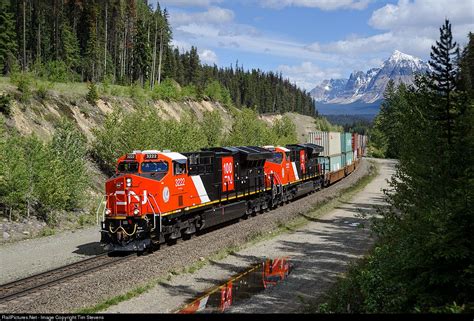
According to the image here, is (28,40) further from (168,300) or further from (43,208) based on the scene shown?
(168,300)

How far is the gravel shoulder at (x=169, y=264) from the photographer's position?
44.6 ft

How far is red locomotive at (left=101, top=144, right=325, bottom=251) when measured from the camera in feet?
64.3

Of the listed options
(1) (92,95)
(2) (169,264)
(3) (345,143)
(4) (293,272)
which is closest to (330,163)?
(3) (345,143)

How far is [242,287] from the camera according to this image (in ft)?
47.8

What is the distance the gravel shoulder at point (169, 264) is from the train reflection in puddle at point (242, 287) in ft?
1.69

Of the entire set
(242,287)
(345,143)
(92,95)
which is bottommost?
(242,287)

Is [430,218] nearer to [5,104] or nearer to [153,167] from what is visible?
[153,167]

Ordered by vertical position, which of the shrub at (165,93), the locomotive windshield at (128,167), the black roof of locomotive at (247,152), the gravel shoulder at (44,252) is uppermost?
the shrub at (165,93)

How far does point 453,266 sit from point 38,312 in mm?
10837

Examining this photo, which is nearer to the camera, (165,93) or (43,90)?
(43,90)

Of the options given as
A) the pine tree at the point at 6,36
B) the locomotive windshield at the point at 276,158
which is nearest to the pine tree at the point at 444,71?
the locomotive windshield at the point at 276,158

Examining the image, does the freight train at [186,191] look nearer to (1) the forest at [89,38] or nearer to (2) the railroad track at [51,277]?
(2) the railroad track at [51,277]

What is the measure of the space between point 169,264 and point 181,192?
15.0 feet

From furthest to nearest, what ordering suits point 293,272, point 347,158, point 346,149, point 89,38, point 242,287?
1. point 89,38
2. point 347,158
3. point 346,149
4. point 293,272
5. point 242,287
